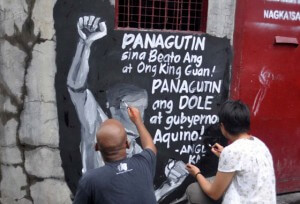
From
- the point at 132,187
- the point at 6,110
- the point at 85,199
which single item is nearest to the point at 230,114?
the point at 132,187

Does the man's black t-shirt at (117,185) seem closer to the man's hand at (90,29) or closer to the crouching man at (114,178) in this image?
the crouching man at (114,178)

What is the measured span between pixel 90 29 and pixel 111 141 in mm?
2012

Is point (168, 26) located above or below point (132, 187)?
above

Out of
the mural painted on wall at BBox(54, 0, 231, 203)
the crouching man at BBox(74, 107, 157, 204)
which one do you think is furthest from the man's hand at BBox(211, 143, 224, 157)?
the mural painted on wall at BBox(54, 0, 231, 203)

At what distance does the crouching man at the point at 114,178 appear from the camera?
2164mm

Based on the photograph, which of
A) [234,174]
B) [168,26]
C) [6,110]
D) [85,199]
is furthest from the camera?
[168,26]

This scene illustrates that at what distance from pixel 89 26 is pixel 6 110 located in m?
1.01

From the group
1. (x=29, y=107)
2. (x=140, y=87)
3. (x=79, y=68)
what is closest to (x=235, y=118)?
(x=140, y=87)

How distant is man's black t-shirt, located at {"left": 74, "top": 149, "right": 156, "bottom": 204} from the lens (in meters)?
2.16

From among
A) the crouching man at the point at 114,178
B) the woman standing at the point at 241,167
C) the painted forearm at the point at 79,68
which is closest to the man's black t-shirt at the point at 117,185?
the crouching man at the point at 114,178

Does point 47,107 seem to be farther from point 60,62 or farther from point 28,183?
point 28,183

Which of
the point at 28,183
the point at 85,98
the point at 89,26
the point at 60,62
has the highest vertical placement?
the point at 89,26

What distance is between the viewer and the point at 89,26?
400cm

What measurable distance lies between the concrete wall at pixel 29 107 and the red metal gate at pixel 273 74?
183 centimetres
